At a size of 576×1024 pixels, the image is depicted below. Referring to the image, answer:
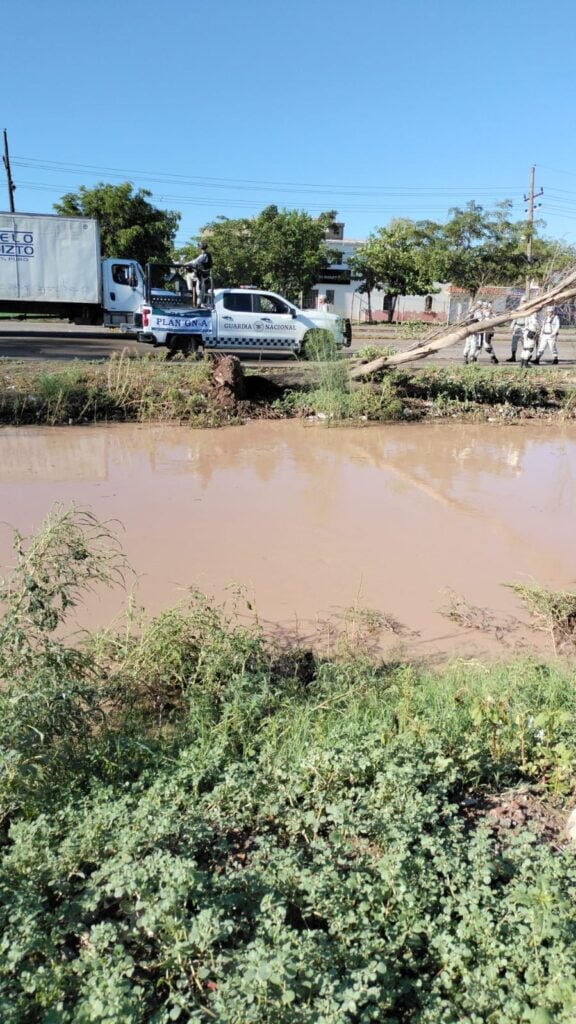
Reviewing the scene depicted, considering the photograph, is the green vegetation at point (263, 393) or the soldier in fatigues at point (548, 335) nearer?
the green vegetation at point (263, 393)

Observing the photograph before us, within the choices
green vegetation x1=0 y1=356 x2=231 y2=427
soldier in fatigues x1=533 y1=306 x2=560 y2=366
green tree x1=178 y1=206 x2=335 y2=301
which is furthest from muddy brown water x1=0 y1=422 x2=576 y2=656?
green tree x1=178 y1=206 x2=335 y2=301

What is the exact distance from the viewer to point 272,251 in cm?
3856

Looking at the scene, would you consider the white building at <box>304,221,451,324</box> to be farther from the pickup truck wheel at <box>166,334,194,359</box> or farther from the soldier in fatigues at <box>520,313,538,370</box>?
the pickup truck wheel at <box>166,334,194,359</box>

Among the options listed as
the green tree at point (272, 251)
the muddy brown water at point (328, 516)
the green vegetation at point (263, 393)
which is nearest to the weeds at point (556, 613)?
the muddy brown water at point (328, 516)

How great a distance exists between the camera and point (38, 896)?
2340 mm

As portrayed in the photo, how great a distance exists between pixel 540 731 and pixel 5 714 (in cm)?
244

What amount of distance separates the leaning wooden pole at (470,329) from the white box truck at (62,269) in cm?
965

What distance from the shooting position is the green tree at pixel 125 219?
103 ft

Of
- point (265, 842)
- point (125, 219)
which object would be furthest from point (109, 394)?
point (125, 219)

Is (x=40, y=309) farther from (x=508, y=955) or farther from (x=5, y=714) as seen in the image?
(x=508, y=955)

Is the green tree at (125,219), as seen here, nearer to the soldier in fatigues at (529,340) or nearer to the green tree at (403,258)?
the green tree at (403,258)

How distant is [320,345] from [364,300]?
37743 mm

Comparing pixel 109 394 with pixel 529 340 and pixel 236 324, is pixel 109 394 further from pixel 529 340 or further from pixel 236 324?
pixel 529 340

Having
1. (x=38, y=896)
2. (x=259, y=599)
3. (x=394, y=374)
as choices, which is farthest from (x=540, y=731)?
(x=394, y=374)
